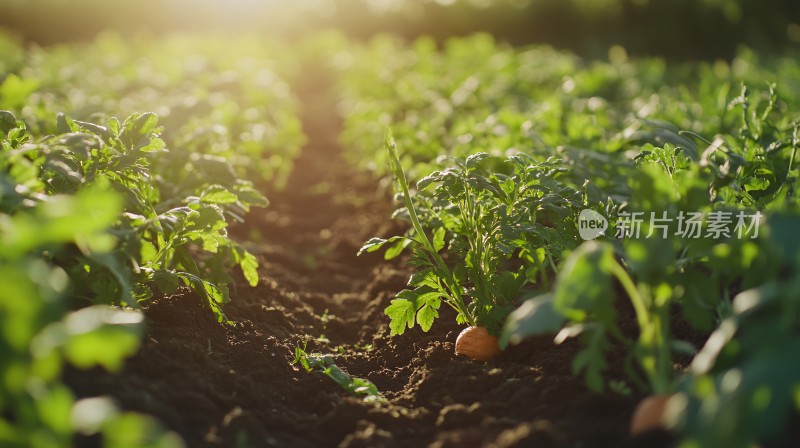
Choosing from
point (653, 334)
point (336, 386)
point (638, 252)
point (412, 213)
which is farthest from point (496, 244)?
point (638, 252)

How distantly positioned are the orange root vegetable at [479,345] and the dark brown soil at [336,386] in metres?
0.04

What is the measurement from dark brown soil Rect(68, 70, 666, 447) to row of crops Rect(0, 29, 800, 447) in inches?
4.8

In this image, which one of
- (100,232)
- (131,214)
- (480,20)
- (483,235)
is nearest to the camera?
(100,232)

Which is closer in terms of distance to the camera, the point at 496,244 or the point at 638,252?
the point at 638,252

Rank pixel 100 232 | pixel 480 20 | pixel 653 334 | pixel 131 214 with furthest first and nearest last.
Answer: pixel 480 20 < pixel 131 214 < pixel 100 232 < pixel 653 334

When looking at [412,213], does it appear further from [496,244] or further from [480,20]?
[480,20]

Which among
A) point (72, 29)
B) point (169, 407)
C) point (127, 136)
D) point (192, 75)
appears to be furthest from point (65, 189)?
point (72, 29)

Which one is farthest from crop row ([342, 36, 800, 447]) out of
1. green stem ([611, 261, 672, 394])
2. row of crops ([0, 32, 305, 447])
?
row of crops ([0, 32, 305, 447])

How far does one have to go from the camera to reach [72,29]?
27359 mm

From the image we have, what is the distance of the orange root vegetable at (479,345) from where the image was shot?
302 cm

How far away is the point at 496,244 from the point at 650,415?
46.4 inches

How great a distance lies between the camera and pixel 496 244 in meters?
3.06

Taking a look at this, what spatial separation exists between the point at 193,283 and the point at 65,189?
614 millimetres

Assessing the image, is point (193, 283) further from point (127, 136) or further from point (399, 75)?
point (399, 75)
